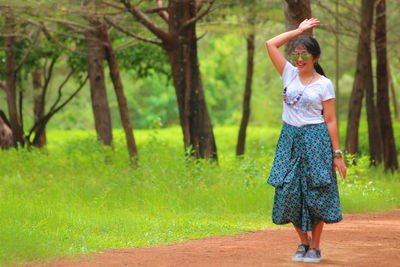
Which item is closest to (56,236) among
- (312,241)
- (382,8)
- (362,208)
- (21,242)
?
(21,242)

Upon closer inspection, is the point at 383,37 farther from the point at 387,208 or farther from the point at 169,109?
the point at 169,109

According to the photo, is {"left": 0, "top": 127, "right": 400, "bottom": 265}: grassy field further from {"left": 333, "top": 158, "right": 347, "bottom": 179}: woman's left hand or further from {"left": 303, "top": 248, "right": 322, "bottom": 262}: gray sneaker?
{"left": 333, "top": 158, "right": 347, "bottom": 179}: woman's left hand

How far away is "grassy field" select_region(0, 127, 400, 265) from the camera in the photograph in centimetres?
859

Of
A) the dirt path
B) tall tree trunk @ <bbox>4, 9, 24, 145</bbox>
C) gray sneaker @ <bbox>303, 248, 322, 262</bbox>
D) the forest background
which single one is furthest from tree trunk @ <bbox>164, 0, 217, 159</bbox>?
gray sneaker @ <bbox>303, 248, 322, 262</bbox>

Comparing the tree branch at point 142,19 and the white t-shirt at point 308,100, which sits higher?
the tree branch at point 142,19

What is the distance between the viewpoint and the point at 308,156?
23.6ft

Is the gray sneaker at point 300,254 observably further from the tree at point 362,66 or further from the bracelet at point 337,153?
the tree at point 362,66

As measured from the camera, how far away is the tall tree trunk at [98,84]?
20.3 metres

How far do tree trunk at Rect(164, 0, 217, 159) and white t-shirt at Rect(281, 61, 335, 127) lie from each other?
9.23 m

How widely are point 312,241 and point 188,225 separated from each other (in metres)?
2.86

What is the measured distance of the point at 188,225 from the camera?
987 centimetres

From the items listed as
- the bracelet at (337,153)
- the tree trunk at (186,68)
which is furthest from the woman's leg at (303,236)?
the tree trunk at (186,68)

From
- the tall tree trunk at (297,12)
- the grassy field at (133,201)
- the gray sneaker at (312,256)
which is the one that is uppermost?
the tall tree trunk at (297,12)

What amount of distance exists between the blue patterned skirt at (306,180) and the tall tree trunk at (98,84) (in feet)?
41.8
